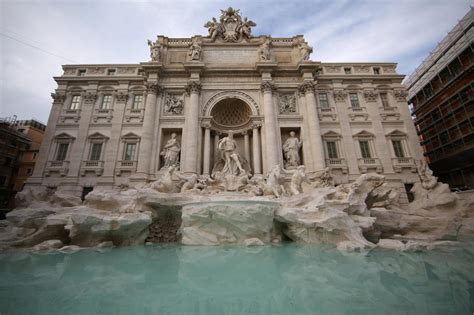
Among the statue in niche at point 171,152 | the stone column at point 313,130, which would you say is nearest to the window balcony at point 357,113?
the stone column at point 313,130

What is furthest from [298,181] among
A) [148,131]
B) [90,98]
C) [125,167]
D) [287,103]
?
[90,98]

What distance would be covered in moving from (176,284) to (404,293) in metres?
3.30

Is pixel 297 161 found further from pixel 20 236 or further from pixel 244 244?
pixel 20 236

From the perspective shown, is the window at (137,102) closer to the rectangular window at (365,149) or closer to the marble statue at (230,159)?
the marble statue at (230,159)

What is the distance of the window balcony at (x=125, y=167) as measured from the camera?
14977 mm

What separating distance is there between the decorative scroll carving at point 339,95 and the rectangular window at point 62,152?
2177 centimetres

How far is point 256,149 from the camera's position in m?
15.5

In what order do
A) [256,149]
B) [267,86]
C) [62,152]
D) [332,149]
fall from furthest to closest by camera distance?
[267,86], [332,149], [62,152], [256,149]

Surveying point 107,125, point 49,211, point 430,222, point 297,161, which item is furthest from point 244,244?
point 107,125

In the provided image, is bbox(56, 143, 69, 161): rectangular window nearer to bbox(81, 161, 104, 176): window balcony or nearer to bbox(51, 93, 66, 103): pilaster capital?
bbox(81, 161, 104, 176): window balcony

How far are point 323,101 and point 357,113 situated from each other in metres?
2.84

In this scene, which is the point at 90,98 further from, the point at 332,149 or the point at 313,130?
the point at 332,149

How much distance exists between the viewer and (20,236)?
681cm

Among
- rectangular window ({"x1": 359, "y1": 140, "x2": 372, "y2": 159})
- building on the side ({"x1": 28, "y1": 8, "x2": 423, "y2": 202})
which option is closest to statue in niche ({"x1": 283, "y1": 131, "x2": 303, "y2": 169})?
building on the side ({"x1": 28, "y1": 8, "x2": 423, "y2": 202})
